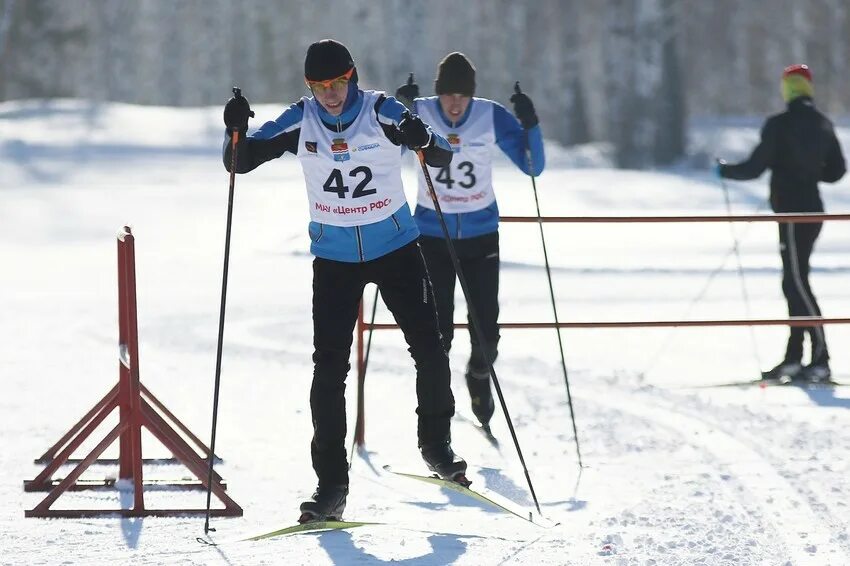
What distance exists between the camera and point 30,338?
1108 cm

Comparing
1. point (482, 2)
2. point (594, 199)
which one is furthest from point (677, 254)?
point (482, 2)

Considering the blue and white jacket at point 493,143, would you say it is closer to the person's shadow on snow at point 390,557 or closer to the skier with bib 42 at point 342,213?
the skier with bib 42 at point 342,213

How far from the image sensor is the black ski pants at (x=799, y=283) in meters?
9.28

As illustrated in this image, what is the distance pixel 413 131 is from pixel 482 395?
251 centimetres

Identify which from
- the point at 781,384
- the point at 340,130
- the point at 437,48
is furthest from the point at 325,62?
the point at 437,48

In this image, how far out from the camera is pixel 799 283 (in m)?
9.36

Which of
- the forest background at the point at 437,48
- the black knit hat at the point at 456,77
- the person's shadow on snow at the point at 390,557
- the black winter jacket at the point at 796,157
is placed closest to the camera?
the person's shadow on snow at the point at 390,557

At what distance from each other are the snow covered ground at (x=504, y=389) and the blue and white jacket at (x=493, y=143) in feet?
3.56

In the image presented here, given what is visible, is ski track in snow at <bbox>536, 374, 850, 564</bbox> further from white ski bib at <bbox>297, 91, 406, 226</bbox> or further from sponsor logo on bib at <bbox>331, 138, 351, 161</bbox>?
sponsor logo on bib at <bbox>331, 138, 351, 161</bbox>

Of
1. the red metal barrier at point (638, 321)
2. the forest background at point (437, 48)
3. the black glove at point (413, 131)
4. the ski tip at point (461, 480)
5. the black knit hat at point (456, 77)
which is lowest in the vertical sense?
the ski tip at point (461, 480)

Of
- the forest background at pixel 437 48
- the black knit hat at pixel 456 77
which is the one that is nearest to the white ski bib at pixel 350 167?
the black knit hat at pixel 456 77

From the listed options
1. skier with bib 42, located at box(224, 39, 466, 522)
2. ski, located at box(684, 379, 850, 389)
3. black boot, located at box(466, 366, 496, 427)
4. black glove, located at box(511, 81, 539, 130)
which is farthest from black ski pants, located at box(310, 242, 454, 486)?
ski, located at box(684, 379, 850, 389)

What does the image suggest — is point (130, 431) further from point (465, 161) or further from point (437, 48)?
point (437, 48)

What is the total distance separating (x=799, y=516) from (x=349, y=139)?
227 cm
